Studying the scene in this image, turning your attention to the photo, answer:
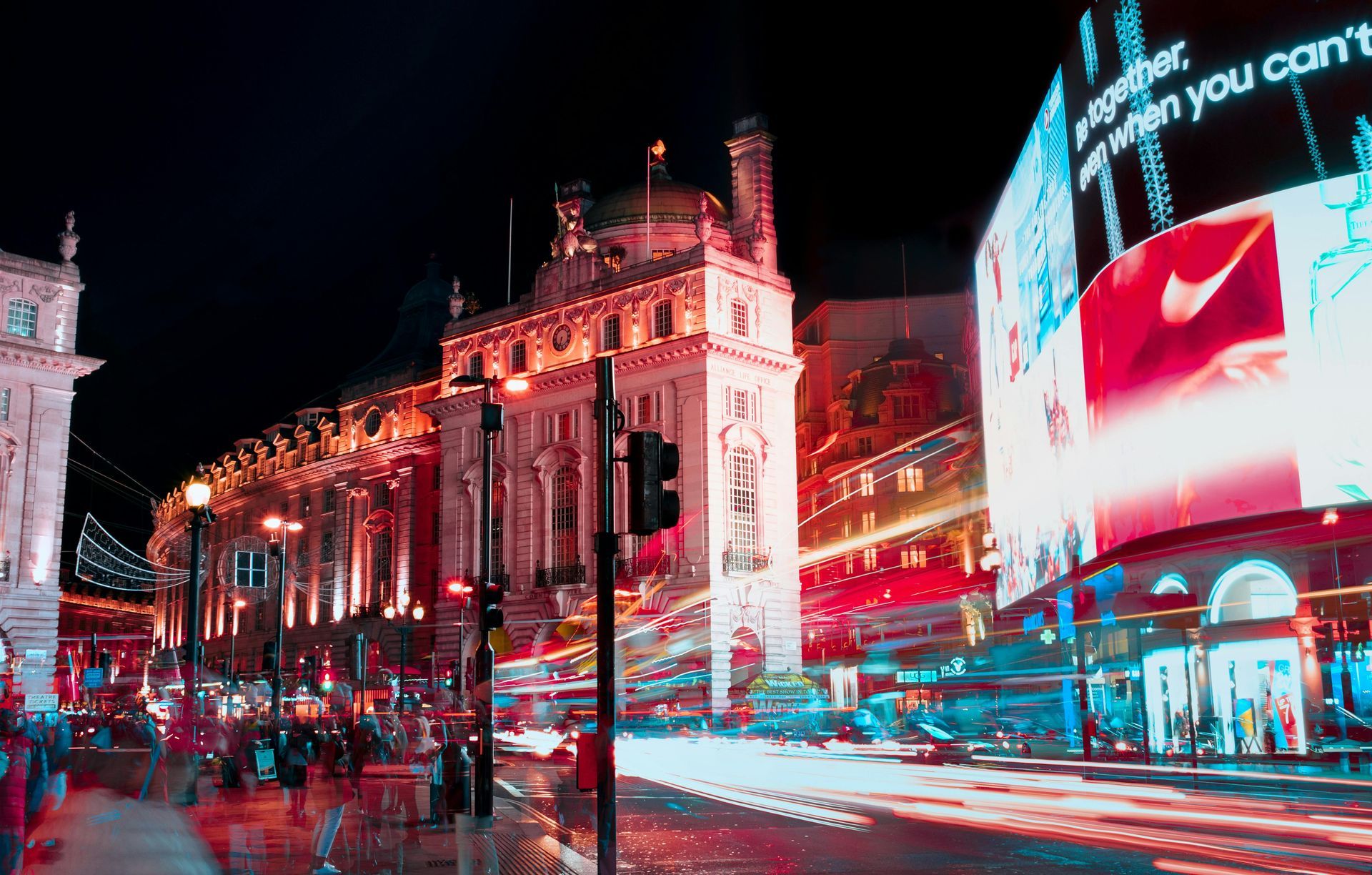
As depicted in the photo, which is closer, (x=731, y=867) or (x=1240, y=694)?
(x=731, y=867)

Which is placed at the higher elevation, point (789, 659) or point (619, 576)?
point (619, 576)

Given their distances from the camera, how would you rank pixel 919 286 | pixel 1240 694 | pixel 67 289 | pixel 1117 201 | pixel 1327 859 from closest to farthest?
pixel 1327 859 < pixel 1117 201 < pixel 1240 694 < pixel 67 289 < pixel 919 286

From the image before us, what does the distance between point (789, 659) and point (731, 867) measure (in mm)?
41396

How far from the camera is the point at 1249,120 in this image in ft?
90.1

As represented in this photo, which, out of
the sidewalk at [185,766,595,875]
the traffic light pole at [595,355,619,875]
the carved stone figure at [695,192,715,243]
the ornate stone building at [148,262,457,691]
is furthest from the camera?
the ornate stone building at [148,262,457,691]

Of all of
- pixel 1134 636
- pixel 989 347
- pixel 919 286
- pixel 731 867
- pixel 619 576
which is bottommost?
pixel 731 867

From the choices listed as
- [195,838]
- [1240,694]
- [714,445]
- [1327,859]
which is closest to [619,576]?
[714,445]

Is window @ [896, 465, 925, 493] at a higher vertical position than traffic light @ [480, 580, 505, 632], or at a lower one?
higher

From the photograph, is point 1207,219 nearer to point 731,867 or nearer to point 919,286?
point 731,867

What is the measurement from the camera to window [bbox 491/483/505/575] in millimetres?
61906

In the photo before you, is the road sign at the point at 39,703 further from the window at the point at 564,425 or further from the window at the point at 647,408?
the window at the point at 647,408

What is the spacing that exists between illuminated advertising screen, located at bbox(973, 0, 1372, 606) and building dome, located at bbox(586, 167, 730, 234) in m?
33.4

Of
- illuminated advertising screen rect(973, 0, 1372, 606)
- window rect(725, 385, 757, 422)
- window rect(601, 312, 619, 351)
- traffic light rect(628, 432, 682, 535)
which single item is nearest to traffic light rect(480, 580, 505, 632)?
traffic light rect(628, 432, 682, 535)

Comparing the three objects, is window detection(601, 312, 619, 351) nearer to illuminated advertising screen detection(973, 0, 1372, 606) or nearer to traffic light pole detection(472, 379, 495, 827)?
illuminated advertising screen detection(973, 0, 1372, 606)
